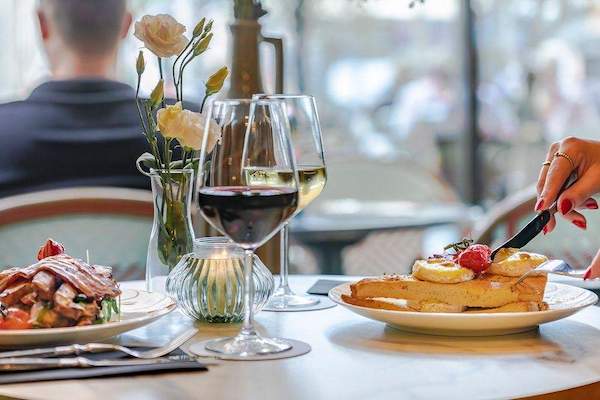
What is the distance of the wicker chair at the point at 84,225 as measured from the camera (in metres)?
2.28

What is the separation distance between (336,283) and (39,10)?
1845mm

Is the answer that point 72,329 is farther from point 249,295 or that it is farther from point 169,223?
point 169,223

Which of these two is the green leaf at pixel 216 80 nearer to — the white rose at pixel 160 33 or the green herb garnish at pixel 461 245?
the white rose at pixel 160 33

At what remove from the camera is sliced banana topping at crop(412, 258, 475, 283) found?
137 centimetres

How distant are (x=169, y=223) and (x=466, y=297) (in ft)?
1.45

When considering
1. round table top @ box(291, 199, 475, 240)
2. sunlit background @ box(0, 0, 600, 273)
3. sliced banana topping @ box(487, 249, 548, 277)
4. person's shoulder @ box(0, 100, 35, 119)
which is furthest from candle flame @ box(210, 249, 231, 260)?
sunlit background @ box(0, 0, 600, 273)

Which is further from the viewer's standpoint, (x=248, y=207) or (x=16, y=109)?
(x=16, y=109)

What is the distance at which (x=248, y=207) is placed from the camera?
1.22m

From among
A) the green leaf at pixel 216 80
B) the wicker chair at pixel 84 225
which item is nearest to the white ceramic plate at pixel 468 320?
the green leaf at pixel 216 80

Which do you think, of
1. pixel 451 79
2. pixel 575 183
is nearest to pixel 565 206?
pixel 575 183

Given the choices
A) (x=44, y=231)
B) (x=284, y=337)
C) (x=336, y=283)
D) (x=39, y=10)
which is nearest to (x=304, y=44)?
(x=39, y=10)

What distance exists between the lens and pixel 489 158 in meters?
6.60

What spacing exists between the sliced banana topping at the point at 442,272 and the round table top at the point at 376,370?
0.08 meters

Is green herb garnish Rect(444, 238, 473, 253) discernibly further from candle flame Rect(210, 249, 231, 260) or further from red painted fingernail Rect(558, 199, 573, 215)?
candle flame Rect(210, 249, 231, 260)
